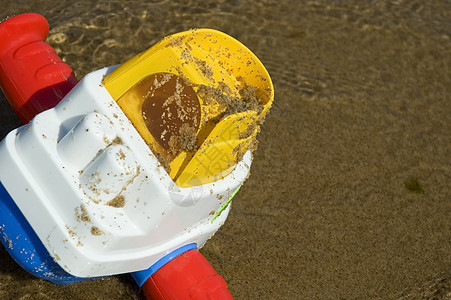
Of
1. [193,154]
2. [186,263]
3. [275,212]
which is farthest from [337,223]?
[193,154]

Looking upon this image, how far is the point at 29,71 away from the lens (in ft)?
6.63

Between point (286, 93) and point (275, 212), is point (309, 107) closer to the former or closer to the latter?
point (286, 93)

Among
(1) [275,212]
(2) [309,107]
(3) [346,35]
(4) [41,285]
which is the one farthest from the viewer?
(3) [346,35]

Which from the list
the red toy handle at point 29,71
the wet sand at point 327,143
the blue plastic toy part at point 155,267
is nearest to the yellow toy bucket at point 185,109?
the blue plastic toy part at point 155,267

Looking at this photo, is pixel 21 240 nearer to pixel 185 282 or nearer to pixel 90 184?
pixel 90 184

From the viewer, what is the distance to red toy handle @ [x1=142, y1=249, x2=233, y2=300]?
1800 mm

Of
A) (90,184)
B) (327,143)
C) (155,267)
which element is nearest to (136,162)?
(90,184)

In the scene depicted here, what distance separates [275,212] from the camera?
239 cm

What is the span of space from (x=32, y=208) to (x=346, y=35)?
81.3 inches

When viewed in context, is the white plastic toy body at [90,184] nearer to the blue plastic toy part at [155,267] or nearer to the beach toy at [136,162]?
the beach toy at [136,162]

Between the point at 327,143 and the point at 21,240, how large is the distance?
1.48 m

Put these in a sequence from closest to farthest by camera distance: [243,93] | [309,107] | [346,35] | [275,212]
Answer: [243,93] < [275,212] < [309,107] < [346,35]

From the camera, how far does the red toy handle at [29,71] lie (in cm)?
198

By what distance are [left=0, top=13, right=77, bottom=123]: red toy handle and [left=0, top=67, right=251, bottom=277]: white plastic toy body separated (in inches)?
12.2
